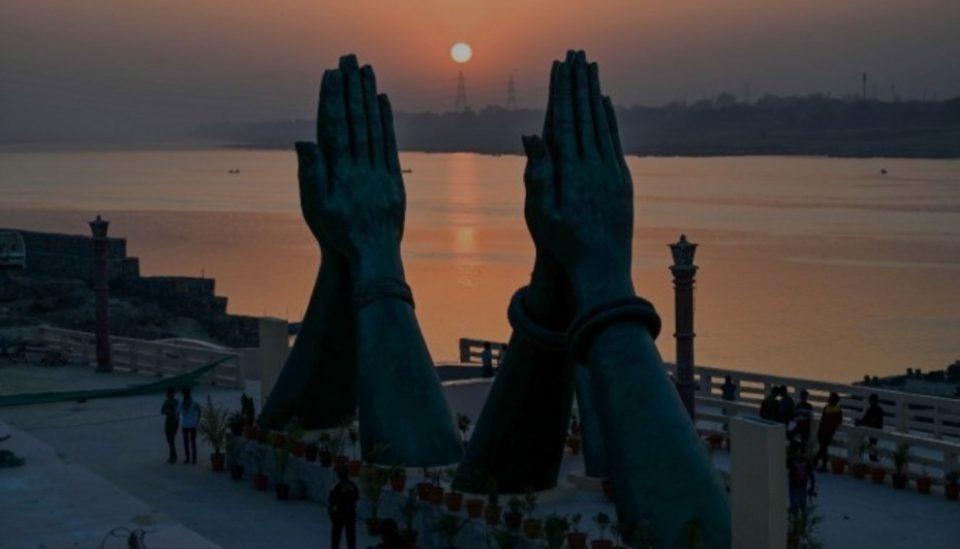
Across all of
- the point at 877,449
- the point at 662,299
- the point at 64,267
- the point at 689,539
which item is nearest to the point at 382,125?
the point at 877,449

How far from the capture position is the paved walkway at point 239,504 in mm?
16422

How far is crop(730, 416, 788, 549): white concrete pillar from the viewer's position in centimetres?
1293

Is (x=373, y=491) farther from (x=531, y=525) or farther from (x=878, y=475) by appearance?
(x=878, y=475)

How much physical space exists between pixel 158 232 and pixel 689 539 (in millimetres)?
103439

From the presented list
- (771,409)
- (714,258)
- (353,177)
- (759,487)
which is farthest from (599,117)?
(714,258)

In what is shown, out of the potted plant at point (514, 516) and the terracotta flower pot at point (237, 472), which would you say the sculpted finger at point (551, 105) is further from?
→ the terracotta flower pot at point (237, 472)

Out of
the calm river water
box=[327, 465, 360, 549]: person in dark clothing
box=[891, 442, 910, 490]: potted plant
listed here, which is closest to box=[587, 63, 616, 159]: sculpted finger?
box=[327, 465, 360, 549]: person in dark clothing

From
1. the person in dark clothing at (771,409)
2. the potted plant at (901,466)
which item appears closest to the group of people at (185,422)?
the person in dark clothing at (771,409)

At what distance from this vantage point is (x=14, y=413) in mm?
24672

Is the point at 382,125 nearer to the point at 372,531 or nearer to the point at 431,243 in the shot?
the point at 372,531

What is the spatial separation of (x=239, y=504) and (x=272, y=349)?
12.2 feet

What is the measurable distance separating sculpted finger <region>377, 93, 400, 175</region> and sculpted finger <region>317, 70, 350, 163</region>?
1.52 feet

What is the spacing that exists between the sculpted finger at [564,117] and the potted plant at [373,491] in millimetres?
3702

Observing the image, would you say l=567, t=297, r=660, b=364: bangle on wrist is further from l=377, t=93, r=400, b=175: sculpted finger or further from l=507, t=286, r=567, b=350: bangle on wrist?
l=377, t=93, r=400, b=175: sculpted finger
